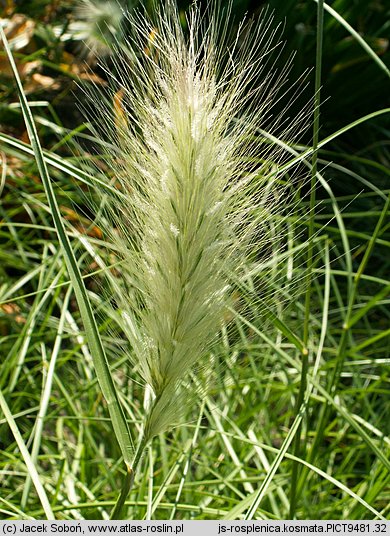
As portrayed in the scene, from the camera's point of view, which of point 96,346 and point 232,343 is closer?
point 96,346

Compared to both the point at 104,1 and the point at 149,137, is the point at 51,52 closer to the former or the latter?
the point at 104,1

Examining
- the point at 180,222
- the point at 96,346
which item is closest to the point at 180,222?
the point at 180,222

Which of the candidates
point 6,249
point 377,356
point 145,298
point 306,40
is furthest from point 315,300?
point 145,298

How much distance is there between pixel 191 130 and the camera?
504 mm

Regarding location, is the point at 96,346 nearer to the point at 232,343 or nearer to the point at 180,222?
the point at 180,222

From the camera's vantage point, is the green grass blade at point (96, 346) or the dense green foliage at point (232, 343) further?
the dense green foliage at point (232, 343)

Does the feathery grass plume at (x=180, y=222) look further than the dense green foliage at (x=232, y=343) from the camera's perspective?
No

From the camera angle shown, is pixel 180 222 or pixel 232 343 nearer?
pixel 180 222

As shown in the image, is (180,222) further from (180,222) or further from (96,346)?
(96,346)

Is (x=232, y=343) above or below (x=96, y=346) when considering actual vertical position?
below

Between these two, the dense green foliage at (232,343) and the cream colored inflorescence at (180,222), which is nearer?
the cream colored inflorescence at (180,222)

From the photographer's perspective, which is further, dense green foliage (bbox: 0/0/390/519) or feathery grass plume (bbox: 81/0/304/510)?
dense green foliage (bbox: 0/0/390/519)

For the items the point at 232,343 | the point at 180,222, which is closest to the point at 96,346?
the point at 180,222

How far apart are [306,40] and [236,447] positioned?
48.9 inches
